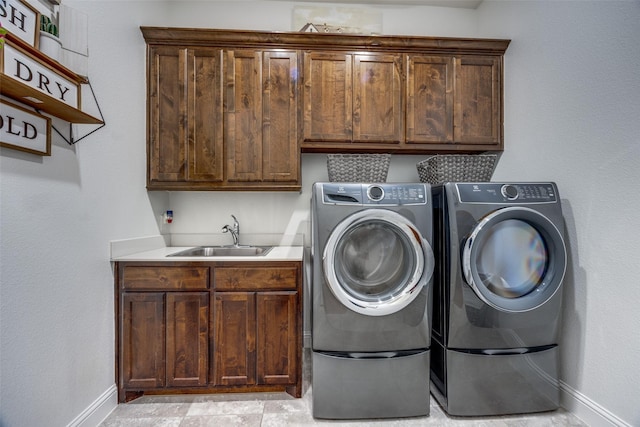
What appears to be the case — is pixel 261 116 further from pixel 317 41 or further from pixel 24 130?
pixel 24 130

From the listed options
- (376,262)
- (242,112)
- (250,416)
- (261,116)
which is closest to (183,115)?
(242,112)

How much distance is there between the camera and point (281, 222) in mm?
2338

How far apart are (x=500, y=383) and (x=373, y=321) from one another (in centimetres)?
78

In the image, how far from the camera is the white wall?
1107mm

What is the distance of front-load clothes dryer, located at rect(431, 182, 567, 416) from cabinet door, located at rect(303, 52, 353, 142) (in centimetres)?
92

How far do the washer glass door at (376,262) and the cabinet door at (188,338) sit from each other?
2.75 feet

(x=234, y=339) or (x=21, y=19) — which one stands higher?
(x=21, y=19)

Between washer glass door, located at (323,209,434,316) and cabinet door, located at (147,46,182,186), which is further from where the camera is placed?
cabinet door, located at (147,46,182,186)

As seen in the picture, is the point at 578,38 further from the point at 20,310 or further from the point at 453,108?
the point at 20,310

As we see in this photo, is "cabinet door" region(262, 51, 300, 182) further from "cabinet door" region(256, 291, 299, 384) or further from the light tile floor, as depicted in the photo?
the light tile floor

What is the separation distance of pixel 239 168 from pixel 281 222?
60cm

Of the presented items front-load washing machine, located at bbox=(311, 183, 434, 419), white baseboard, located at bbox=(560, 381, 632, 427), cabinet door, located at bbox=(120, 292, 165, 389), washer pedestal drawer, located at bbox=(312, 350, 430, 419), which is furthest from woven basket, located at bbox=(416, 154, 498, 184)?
cabinet door, located at bbox=(120, 292, 165, 389)

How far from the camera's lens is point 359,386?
4.85ft

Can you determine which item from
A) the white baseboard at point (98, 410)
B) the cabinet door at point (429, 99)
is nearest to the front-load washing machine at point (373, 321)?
the cabinet door at point (429, 99)
